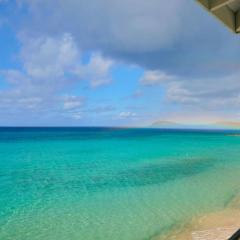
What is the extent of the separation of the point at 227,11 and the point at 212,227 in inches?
236

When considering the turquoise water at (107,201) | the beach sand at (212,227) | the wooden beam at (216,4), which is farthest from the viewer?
the turquoise water at (107,201)

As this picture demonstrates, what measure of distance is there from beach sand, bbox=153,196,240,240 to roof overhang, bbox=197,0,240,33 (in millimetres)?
4626

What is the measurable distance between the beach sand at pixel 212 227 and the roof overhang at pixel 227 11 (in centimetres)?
463

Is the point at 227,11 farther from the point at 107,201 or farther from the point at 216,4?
the point at 107,201

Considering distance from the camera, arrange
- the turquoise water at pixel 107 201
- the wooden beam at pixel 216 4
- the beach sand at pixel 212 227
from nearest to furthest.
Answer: the wooden beam at pixel 216 4 → the beach sand at pixel 212 227 → the turquoise water at pixel 107 201

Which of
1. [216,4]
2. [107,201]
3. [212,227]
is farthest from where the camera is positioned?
[107,201]

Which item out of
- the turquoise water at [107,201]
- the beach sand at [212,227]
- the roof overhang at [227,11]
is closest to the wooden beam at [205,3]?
the roof overhang at [227,11]

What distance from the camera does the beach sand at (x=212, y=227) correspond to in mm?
6500

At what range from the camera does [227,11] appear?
8.11 ft

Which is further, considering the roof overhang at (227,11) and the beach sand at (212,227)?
the beach sand at (212,227)

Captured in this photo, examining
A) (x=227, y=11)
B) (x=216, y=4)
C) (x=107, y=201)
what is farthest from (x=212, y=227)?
(x=216, y=4)

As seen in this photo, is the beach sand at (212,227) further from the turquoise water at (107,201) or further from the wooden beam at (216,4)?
the wooden beam at (216,4)

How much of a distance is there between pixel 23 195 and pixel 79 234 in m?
5.01

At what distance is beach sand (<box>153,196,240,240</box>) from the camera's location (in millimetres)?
6500
